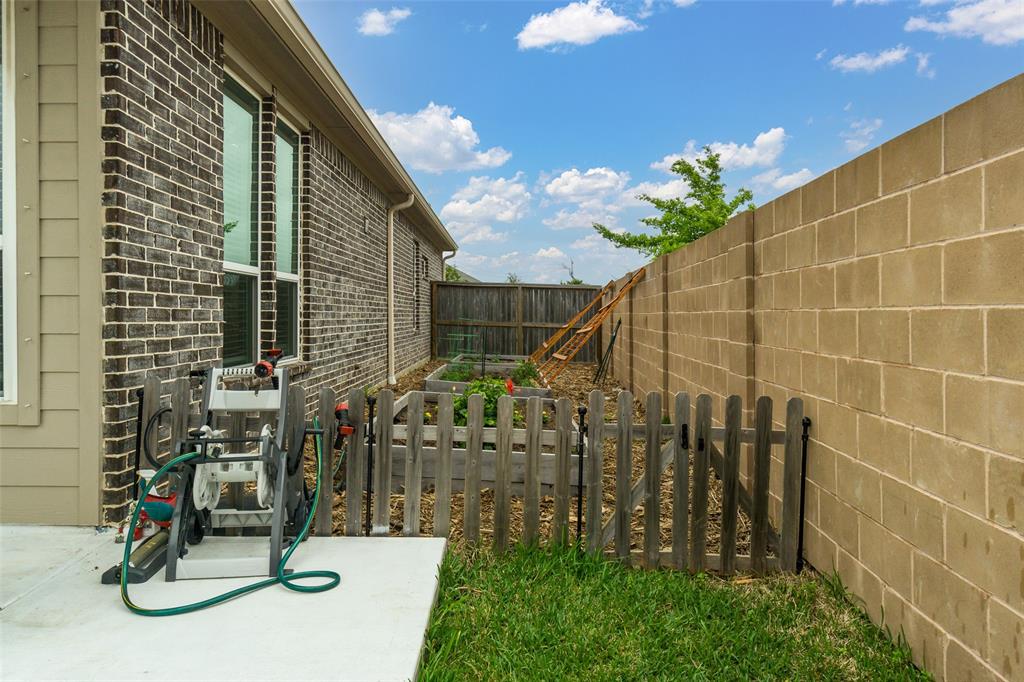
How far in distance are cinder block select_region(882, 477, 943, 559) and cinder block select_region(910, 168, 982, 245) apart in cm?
102

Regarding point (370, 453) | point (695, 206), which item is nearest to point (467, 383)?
point (370, 453)

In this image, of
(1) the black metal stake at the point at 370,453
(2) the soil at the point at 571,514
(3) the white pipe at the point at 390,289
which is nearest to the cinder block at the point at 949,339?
(2) the soil at the point at 571,514

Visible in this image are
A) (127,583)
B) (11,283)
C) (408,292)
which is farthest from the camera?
(408,292)

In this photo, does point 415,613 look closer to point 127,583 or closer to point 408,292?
point 127,583

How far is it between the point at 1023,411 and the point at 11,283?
14.8 ft

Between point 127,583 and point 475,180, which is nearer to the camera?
point 127,583

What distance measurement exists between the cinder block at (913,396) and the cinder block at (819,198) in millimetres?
1055

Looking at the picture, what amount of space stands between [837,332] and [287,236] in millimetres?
5061

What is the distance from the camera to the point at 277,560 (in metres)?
2.85

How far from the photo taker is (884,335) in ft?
9.23

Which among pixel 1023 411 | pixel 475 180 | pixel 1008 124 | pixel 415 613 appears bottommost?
pixel 415 613

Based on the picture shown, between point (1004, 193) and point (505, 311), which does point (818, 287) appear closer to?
point (1004, 193)

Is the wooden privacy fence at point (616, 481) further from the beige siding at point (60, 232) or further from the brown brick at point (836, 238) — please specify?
the beige siding at point (60, 232)

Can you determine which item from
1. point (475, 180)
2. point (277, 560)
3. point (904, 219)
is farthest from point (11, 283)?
point (475, 180)
